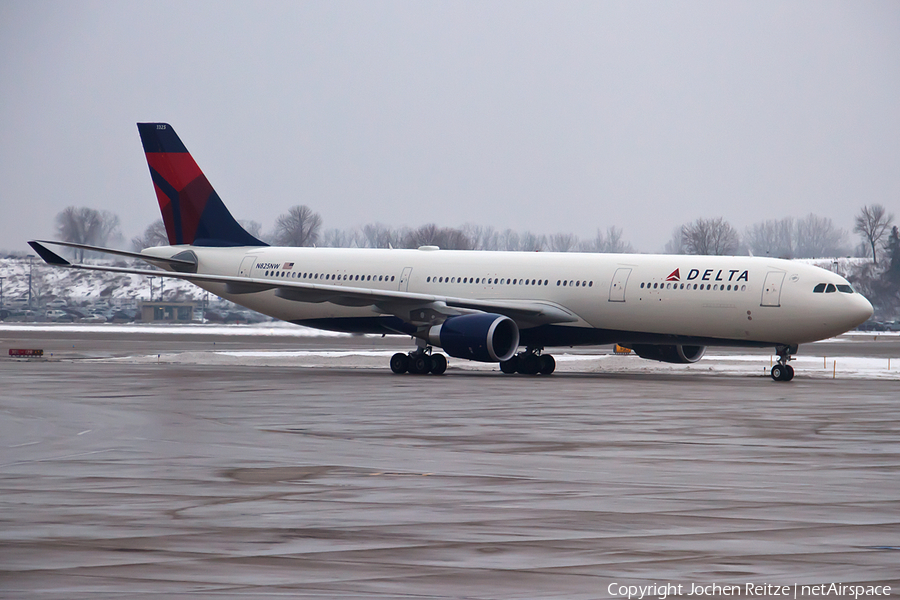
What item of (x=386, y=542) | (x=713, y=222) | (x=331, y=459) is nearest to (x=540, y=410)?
(x=331, y=459)

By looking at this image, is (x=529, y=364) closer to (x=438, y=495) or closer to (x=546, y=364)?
(x=546, y=364)

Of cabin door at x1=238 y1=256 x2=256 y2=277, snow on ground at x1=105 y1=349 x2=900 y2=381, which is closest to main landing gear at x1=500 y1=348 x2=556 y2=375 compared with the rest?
snow on ground at x1=105 y1=349 x2=900 y2=381

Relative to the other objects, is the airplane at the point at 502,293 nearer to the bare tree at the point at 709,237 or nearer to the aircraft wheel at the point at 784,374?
the aircraft wheel at the point at 784,374

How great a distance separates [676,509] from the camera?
1042 centimetres

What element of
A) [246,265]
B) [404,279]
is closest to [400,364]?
[404,279]

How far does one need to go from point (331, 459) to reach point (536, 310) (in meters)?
18.2

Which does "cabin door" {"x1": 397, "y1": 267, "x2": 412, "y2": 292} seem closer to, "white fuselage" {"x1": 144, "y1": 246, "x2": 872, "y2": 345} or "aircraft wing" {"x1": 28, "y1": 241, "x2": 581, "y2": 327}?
"white fuselage" {"x1": 144, "y1": 246, "x2": 872, "y2": 345}

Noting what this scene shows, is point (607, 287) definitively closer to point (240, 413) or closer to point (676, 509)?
point (240, 413)

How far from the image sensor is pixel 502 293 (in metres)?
33.4

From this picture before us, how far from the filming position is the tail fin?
38781mm

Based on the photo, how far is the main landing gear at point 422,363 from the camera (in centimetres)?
3275

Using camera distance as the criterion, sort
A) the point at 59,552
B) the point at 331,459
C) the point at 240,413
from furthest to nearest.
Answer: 1. the point at 240,413
2. the point at 331,459
3. the point at 59,552

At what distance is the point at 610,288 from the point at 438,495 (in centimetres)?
2069

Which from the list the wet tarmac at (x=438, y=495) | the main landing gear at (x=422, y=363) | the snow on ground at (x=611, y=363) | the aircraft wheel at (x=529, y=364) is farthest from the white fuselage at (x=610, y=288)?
the wet tarmac at (x=438, y=495)
